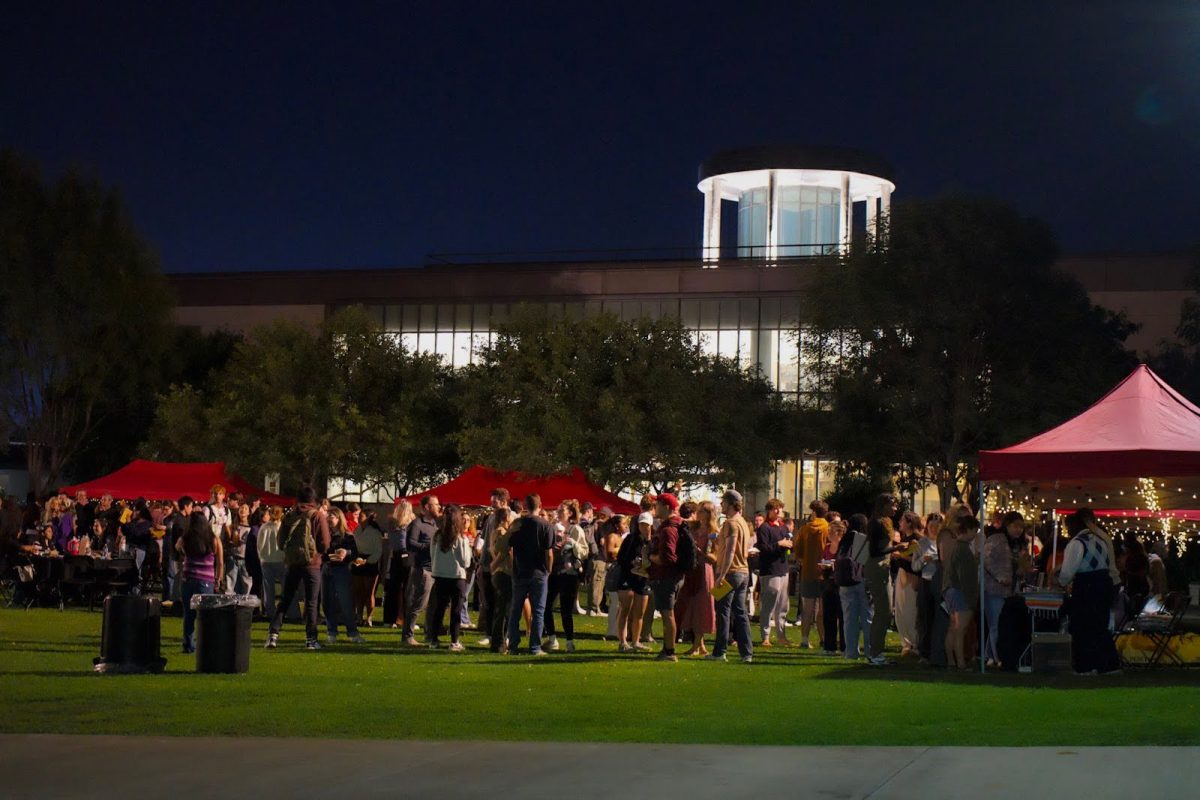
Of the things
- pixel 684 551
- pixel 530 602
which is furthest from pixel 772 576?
pixel 530 602

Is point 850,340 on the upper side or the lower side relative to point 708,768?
upper

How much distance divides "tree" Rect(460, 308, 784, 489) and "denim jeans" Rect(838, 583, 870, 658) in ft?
105

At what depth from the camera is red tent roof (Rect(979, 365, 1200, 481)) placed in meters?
16.3

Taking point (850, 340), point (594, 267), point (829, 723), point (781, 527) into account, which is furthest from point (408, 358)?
point (829, 723)

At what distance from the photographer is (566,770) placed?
9523mm

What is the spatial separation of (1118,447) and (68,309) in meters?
48.8

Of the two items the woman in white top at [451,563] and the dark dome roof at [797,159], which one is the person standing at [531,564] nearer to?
the woman in white top at [451,563]

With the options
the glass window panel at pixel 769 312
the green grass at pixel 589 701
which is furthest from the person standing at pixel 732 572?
the glass window panel at pixel 769 312

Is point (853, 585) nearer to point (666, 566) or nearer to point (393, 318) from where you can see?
point (666, 566)

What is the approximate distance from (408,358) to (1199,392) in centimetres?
2780

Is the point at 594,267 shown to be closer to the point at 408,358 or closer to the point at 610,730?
the point at 408,358

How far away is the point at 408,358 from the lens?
5866 cm

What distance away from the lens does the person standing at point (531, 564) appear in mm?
18094

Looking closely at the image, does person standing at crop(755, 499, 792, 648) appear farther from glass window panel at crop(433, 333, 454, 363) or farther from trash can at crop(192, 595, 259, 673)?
glass window panel at crop(433, 333, 454, 363)
